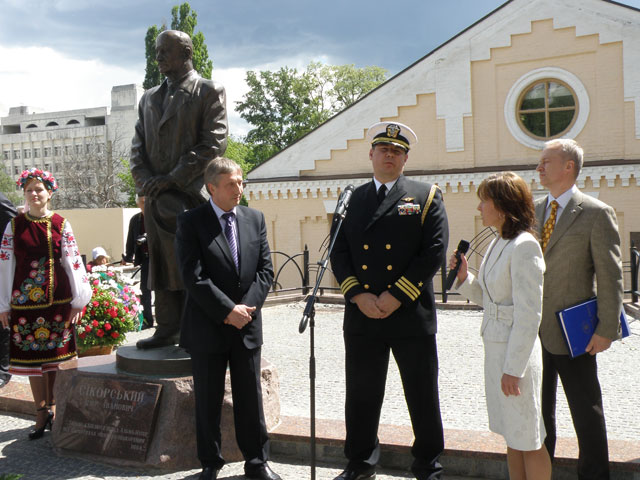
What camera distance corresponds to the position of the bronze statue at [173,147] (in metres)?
4.82

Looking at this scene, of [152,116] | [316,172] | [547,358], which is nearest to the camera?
[547,358]

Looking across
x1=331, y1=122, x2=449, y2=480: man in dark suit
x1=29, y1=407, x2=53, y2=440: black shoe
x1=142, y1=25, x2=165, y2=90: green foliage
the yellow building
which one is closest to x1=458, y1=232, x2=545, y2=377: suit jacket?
x1=331, y1=122, x2=449, y2=480: man in dark suit

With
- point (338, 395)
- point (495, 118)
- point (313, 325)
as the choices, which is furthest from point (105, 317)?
point (495, 118)

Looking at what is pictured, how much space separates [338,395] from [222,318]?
2.69 m

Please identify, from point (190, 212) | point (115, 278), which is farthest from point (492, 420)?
point (115, 278)

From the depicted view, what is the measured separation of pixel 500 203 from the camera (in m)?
A: 3.42

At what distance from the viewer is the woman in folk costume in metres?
5.16

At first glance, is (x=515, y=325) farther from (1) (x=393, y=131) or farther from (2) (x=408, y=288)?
(1) (x=393, y=131)

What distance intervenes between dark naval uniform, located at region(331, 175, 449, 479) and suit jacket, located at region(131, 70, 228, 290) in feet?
4.39

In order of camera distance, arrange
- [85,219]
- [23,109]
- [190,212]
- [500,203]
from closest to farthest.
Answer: [500,203]
[190,212]
[85,219]
[23,109]

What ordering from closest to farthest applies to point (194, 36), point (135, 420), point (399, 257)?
1. point (399, 257)
2. point (135, 420)
3. point (194, 36)

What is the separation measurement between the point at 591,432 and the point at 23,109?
10773 centimetres

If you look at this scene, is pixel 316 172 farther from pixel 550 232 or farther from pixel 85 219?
pixel 550 232

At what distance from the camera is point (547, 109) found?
17688mm
